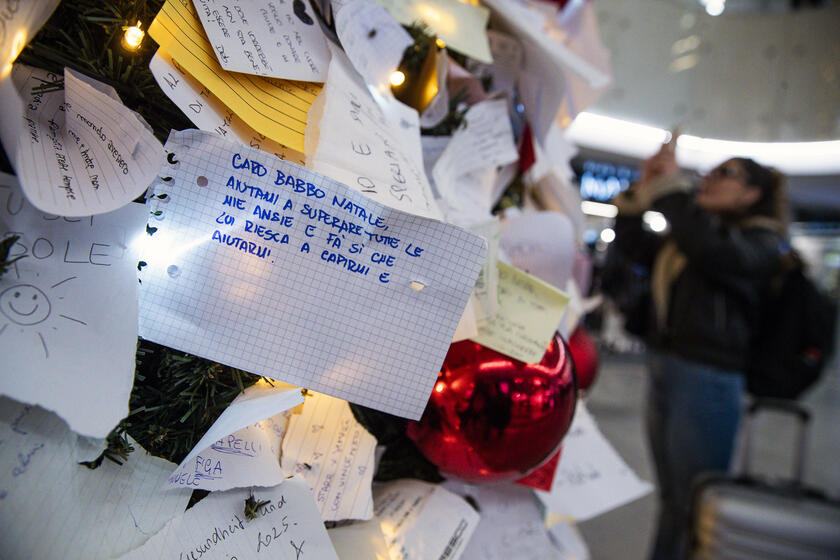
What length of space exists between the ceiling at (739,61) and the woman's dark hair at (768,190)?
3.85ft

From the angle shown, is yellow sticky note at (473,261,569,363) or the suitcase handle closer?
yellow sticky note at (473,261,569,363)

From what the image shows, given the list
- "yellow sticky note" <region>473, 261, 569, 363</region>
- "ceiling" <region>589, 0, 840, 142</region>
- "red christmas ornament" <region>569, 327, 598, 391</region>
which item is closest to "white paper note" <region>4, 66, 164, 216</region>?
"yellow sticky note" <region>473, 261, 569, 363</region>

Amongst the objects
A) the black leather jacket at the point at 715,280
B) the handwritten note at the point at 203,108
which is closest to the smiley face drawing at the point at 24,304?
the handwritten note at the point at 203,108

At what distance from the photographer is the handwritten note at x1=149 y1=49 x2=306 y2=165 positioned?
281mm

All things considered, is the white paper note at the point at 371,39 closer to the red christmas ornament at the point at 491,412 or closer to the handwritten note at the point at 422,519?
the red christmas ornament at the point at 491,412

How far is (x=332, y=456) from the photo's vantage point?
1.16 feet

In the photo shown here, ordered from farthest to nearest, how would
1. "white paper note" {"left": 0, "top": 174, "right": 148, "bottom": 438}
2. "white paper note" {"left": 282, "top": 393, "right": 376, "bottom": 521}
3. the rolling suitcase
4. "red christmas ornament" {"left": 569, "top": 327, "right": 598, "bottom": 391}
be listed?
the rolling suitcase < "red christmas ornament" {"left": 569, "top": 327, "right": 598, "bottom": 391} < "white paper note" {"left": 282, "top": 393, "right": 376, "bottom": 521} < "white paper note" {"left": 0, "top": 174, "right": 148, "bottom": 438}

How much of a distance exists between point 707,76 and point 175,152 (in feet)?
9.47

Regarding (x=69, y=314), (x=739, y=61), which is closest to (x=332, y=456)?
(x=69, y=314)

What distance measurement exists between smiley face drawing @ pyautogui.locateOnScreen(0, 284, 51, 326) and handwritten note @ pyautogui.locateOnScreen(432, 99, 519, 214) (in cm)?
26

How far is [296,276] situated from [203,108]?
11 cm

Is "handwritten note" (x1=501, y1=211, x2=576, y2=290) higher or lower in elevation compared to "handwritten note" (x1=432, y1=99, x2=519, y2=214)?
lower

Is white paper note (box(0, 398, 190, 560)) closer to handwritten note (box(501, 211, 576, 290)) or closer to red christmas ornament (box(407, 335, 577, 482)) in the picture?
red christmas ornament (box(407, 335, 577, 482))

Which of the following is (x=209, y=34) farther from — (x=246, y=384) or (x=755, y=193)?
(x=755, y=193)
